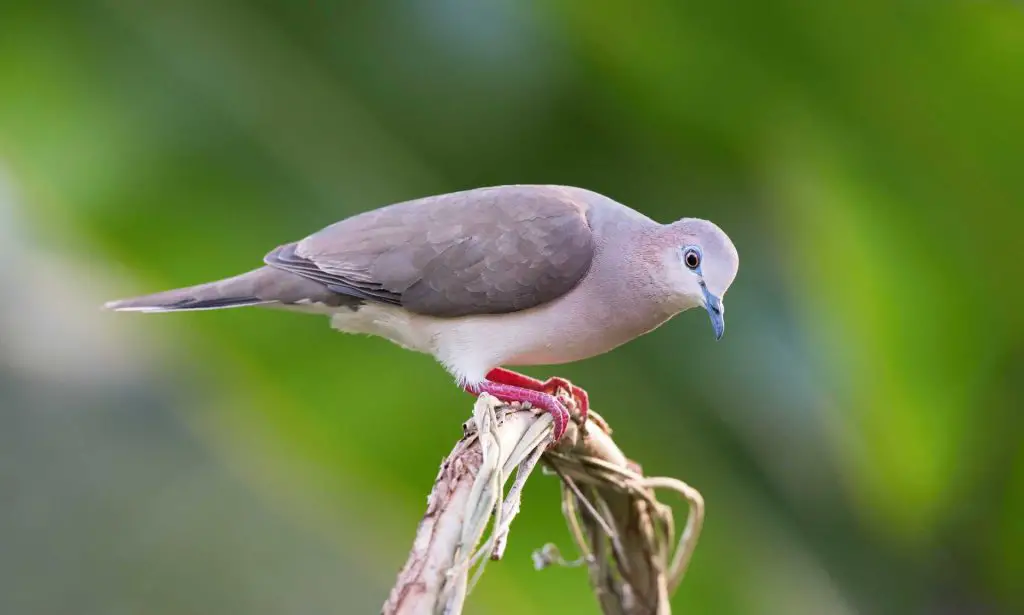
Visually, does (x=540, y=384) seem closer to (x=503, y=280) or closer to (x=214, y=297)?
(x=503, y=280)

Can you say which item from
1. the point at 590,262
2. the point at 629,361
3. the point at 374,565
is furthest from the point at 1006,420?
the point at 374,565

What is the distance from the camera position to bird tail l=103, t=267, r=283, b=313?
52.1 inches

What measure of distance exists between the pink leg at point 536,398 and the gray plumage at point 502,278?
0.02 metres

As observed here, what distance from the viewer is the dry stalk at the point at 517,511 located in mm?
775

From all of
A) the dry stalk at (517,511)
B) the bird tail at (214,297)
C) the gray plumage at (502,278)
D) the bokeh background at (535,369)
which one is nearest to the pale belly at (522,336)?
the gray plumage at (502,278)

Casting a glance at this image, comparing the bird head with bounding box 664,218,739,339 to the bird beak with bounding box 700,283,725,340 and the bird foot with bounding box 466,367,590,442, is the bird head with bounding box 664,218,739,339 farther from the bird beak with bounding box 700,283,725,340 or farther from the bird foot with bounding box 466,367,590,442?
the bird foot with bounding box 466,367,590,442

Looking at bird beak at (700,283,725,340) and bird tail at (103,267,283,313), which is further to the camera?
bird tail at (103,267,283,313)

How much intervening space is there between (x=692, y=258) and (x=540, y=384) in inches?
10.9

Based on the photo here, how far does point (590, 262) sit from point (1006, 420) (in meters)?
0.87

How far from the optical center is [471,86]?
2.10 meters

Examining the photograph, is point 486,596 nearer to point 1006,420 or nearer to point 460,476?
point 460,476

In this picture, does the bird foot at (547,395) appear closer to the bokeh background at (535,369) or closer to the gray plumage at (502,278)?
the gray plumage at (502,278)

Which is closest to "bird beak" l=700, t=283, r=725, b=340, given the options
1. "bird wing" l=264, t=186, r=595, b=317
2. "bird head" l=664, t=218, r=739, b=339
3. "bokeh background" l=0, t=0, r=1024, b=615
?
"bird head" l=664, t=218, r=739, b=339

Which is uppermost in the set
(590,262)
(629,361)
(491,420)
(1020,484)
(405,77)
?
(405,77)
